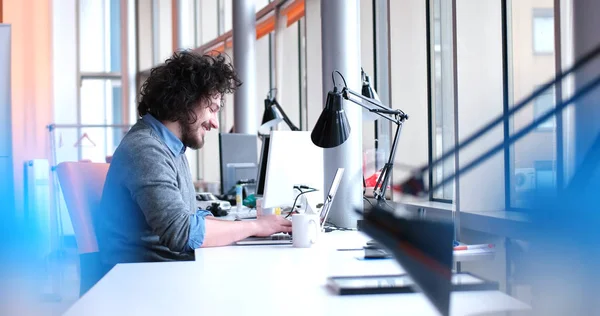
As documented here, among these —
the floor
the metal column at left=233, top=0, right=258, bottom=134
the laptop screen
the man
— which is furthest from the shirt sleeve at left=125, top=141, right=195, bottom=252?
the metal column at left=233, top=0, right=258, bottom=134

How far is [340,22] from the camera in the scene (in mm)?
2904

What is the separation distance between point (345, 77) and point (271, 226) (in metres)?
0.94

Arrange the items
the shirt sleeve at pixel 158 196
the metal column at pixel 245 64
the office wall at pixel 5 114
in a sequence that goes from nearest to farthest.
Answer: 1. the shirt sleeve at pixel 158 196
2. the office wall at pixel 5 114
3. the metal column at pixel 245 64

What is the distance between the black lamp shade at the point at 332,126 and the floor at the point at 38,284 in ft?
7.08

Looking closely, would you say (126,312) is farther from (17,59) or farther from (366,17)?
(17,59)

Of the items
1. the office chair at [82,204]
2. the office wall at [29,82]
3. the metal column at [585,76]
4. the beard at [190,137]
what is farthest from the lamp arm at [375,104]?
the office wall at [29,82]

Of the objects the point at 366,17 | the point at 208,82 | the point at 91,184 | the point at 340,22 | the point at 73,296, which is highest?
the point at 366,17

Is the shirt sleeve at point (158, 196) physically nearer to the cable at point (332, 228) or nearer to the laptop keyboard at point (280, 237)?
the laptop keyboard at point (280, 237)

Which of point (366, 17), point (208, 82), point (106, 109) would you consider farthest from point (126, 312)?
point (106, 109)

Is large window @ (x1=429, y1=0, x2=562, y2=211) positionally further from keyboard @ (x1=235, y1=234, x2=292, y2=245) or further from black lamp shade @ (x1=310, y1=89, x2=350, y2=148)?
keyboard @ (x1=235, y1=234, x2=292, y2=245)

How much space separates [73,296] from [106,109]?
7.39m

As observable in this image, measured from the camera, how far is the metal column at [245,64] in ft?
21.1

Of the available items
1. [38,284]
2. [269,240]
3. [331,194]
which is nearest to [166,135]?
[269,240]

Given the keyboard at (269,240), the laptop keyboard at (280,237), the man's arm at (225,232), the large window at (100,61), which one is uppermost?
the large window at (100,61)
